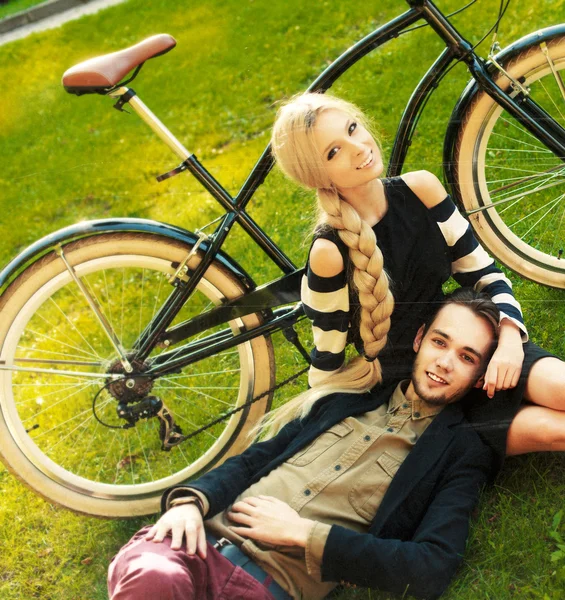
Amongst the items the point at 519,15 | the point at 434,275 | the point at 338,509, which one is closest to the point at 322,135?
the point at 434,275

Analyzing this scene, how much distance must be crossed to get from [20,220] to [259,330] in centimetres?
160

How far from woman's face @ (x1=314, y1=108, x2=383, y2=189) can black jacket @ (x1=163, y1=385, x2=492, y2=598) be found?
514 millimetres

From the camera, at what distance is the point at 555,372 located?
1.69 m

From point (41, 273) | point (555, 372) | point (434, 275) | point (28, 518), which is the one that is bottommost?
point (28, 518)

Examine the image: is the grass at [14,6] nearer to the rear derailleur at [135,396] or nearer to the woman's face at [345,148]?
the rear derailleur at [135,396]

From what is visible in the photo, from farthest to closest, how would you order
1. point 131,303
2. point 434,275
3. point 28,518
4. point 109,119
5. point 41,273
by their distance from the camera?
point 109,119 → point 131,303 → point 28,518 → point 41,273 → point 434,275

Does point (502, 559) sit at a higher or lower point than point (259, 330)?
lower

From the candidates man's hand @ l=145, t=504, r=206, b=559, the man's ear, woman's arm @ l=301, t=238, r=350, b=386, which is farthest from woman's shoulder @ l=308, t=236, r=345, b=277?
man's hand @ l=145, t=504, r=206, b=559

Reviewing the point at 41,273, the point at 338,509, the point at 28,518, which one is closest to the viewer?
the point at 338,509

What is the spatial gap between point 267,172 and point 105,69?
476 millimetres

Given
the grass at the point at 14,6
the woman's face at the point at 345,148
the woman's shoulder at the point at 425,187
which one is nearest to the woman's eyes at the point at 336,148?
the woman's face at the point at 345,148

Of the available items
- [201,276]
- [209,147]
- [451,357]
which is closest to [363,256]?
[451,357]

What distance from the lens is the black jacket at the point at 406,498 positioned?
1544 mm

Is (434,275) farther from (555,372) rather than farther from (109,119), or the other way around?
(109,119)
